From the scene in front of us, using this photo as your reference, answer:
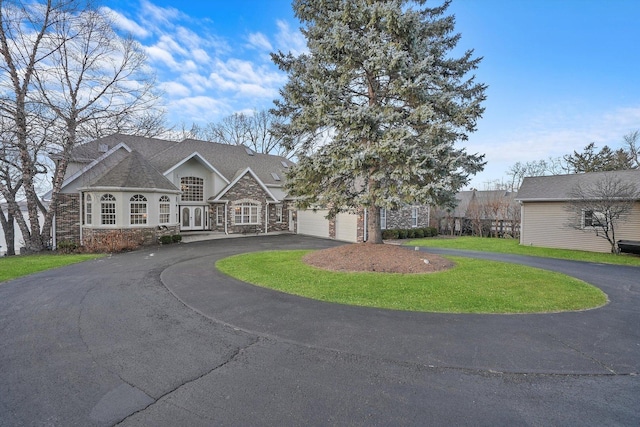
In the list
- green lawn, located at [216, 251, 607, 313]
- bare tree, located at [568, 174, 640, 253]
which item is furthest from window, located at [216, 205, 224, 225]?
bare tree, located at [568, 174, 640, 253]

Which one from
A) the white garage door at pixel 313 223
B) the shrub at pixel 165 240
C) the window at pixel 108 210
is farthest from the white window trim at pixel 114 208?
the white garage door at pixel 313 223

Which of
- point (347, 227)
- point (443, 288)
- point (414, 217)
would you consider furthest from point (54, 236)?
point (414, 217)

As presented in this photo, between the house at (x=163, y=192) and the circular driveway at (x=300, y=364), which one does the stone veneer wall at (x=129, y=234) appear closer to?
the house at (x=163, y=192)

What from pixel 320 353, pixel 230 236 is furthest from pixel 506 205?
pixel 320 353

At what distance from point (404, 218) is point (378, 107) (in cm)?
1414

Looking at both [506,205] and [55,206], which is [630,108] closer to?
[506,205]

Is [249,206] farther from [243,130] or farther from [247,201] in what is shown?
[243,130]

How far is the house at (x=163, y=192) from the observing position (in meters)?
15.6

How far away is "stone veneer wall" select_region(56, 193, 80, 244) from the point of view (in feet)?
52.1

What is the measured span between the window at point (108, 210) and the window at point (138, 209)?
0.85 meters

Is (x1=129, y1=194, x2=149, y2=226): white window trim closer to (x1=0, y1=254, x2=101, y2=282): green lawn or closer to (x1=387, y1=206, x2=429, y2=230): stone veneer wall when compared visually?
(x1=0, y1=254, x2=101, y2=282): green lawn

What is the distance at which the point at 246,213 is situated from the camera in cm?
2175

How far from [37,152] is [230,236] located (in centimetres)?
1077

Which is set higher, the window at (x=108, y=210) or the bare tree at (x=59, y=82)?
the bare tree at (x=59, y=82)
